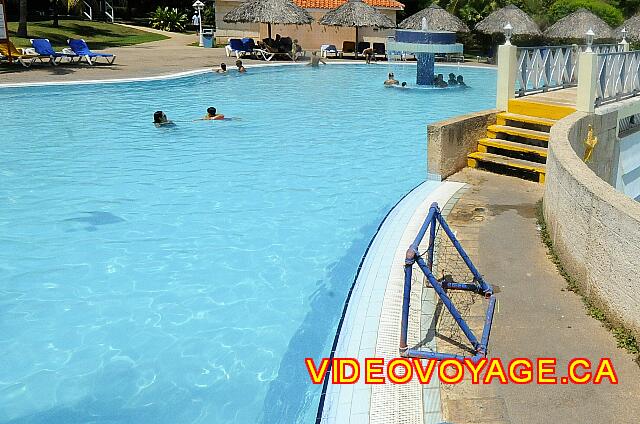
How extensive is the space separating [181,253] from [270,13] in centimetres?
2671

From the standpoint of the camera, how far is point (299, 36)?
40.2 m

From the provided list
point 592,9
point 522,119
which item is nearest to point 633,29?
point 592,9

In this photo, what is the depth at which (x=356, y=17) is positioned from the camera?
112 feet

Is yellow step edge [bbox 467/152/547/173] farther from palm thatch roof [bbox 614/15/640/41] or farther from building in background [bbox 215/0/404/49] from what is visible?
building in background [bbox 215/0/404/49]

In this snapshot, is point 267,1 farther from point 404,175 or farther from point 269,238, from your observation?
point 269,238

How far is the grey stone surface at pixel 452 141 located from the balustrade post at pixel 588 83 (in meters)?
1.58

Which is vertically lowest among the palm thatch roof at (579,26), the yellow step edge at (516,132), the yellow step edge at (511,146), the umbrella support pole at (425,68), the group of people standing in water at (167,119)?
the yellow step edge at (511,146)

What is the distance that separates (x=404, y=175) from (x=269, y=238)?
3.97 meters

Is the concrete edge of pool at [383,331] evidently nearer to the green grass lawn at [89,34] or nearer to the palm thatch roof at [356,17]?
the palm thatch roof at [356,17]

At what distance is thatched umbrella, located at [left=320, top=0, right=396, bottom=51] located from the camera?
112 feet

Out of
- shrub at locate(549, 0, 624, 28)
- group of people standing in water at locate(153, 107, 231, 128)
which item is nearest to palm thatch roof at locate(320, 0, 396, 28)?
shrub at locate(549, 0, 624, 28)

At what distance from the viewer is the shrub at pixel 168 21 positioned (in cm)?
4944

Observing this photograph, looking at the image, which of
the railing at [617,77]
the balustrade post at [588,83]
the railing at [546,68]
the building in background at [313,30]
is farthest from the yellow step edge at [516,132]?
the building in background at [313,30]

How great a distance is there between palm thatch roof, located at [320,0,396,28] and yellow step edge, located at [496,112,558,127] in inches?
932
